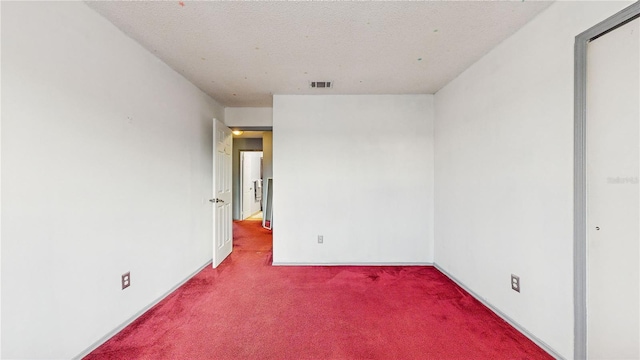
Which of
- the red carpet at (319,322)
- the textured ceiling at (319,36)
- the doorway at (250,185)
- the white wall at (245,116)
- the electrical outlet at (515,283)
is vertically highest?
the textured ceiling at (319,36)

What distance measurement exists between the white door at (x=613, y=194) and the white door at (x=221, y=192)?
3383mm

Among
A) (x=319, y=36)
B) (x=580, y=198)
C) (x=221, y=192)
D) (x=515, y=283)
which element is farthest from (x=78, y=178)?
(x=515, y=283)

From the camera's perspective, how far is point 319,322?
1937mm

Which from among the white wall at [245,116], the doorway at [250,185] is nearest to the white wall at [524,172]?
the white wall at [245,116]

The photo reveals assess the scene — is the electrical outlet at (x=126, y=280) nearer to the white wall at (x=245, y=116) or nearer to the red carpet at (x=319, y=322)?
the red carpet at (x=319, y=322)

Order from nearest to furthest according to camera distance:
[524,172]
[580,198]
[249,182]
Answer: [580,198], [524,172], [249,182]

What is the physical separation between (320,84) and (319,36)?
96 centimetres

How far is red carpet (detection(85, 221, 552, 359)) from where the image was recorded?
5.30ft

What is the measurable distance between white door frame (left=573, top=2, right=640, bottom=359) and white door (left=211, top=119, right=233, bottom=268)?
3317 millimetres

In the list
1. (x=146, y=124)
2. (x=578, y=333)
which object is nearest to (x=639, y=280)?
(x=578, y=333)

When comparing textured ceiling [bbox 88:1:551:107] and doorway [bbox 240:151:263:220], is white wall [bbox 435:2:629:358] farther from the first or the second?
doorway [bbox 240:151:263:220]

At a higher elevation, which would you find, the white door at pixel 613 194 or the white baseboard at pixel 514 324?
the white door at pixel 613 194

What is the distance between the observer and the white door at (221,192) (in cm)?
301

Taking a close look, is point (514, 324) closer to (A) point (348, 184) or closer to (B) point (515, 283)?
(B) point (515, 283)
